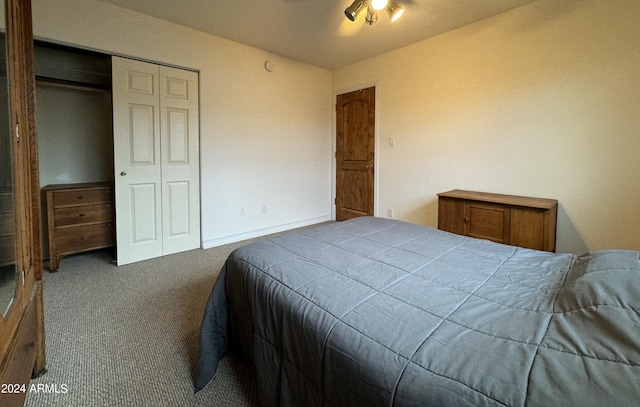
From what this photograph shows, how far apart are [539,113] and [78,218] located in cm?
450

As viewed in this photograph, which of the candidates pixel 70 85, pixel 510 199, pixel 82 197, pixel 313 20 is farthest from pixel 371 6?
pixel 82 197

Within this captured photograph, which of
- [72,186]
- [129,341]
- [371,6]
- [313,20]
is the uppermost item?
[313,20]

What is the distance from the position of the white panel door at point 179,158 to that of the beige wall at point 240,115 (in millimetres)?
Result: 93

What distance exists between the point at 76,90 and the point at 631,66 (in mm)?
5107

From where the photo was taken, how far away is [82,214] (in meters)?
2.92

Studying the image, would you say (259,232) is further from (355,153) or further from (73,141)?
(73,141)

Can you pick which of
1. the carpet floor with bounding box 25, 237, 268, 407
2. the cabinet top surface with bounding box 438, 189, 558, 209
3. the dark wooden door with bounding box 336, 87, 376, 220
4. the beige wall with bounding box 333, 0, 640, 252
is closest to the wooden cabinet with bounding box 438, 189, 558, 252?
the cabinet top surface with bounding box 438, 189, 558, 209

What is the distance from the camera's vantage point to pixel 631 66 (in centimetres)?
228

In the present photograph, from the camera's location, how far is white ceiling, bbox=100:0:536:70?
2.71m

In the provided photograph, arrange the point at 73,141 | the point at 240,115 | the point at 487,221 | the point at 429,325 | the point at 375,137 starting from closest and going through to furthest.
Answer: the point at 429,325
the point at 487,221
the point at 73,141
the point at 240,115
the point at 375,137

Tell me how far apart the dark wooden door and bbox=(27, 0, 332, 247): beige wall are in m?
0.21

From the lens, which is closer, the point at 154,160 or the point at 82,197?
the point at 82,197

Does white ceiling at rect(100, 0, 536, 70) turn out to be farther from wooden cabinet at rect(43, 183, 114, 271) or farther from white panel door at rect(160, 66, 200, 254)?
wooden cabinet at rect(43, 183, 114, 271)

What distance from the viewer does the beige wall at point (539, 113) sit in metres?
2.36
